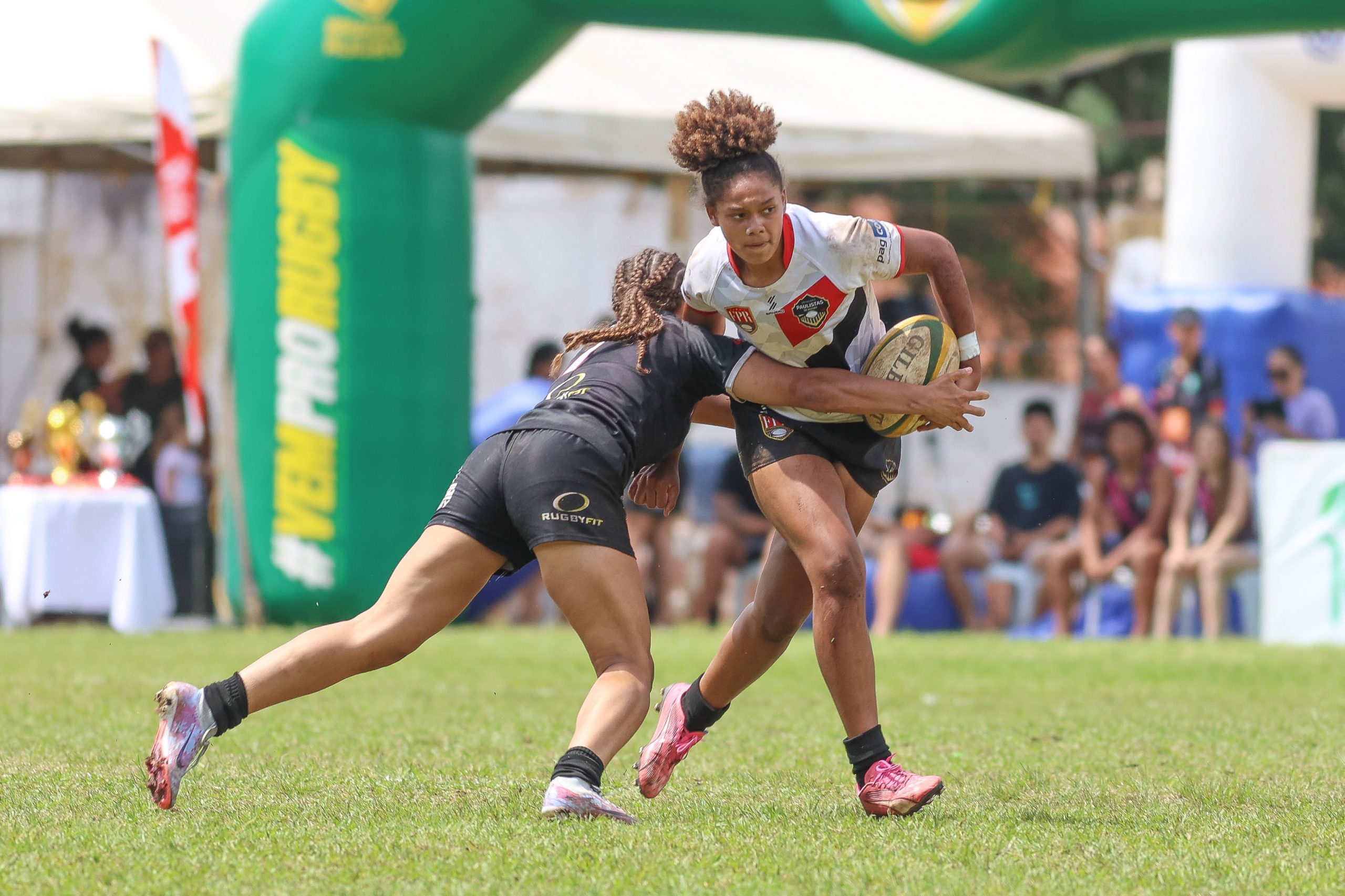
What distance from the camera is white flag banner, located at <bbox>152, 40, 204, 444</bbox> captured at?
34.1 ft

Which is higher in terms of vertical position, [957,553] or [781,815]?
[781,815]

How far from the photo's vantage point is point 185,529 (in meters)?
12.1

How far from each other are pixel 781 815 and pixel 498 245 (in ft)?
47.4

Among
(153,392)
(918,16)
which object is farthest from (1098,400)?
(153,392)

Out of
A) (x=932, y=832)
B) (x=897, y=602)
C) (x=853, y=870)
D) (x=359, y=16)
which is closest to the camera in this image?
(x=853, y=870)

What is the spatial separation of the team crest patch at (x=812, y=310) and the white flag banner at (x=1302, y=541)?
702cm

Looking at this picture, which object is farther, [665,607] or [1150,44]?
[665,607]

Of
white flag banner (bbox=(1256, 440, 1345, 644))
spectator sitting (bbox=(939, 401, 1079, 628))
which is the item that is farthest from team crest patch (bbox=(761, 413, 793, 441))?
spectator sitting (bbox=(939, 401, 1079, 628))

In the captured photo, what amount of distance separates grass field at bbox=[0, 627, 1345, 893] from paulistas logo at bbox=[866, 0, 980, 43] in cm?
337

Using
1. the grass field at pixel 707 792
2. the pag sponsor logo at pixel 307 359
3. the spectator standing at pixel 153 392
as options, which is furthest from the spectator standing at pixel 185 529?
the grass field at pixel 707 792

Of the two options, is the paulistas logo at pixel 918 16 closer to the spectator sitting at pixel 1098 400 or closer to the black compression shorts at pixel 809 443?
the spectator sitting at pixel 1098 400

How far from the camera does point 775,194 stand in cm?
428

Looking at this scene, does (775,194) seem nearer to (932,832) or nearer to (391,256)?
(932,832)

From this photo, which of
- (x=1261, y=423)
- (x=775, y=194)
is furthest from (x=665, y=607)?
(x=775, y=194)
